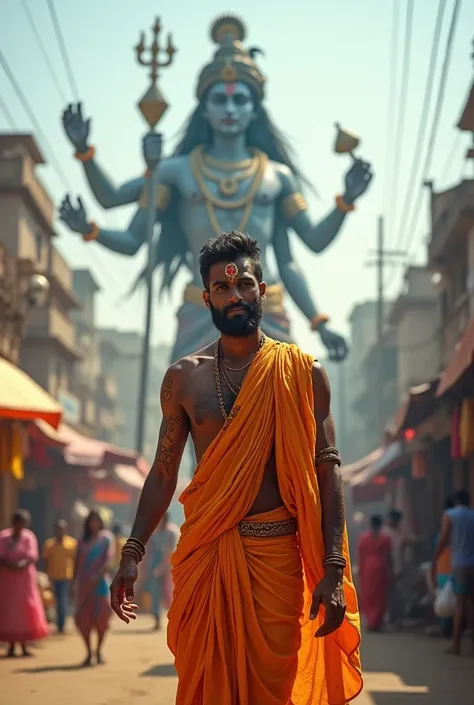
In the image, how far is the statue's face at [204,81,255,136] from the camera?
46.9ft

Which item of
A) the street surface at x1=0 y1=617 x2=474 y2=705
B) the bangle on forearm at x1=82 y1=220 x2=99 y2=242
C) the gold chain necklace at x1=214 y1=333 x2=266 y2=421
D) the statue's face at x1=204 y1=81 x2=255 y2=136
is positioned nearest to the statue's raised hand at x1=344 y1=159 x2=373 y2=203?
the statue's face at x1=204 y1=81 x2=255 y2=136

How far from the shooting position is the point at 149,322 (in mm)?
23062

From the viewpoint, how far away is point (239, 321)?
5.64 m

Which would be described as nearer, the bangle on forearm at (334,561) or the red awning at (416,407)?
the bangle on forearm at (334,561)

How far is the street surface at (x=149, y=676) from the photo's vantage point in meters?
9.54

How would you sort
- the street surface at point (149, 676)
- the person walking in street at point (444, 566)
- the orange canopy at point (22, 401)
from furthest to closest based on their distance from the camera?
the person walking in street at point (444, 566)
the orange canopy at point (22, 401)
the street surface at point (149, 676)

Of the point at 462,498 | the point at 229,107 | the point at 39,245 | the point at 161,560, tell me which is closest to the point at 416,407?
the point at 161,560

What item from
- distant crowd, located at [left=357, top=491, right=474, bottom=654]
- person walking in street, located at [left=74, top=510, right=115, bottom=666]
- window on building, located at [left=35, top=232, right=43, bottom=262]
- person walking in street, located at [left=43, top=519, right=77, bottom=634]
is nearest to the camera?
person walking in street, located at [left=74, top=510, right=115, bottom=666]

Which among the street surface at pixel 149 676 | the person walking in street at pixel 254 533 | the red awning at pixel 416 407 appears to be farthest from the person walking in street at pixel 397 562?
the person walking in street at pixel 254 533

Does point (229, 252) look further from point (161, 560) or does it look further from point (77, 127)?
point (161, 560)

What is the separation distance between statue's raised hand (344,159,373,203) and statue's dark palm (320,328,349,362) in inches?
59.7

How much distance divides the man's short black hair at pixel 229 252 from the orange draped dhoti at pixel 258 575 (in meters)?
0.44

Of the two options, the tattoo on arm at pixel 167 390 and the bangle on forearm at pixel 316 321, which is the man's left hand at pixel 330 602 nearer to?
the tattoo on arm at pixel 167 390

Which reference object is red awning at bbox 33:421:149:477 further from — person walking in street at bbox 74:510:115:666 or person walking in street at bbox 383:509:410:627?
person walking in street at bbox 74:510:115:666
